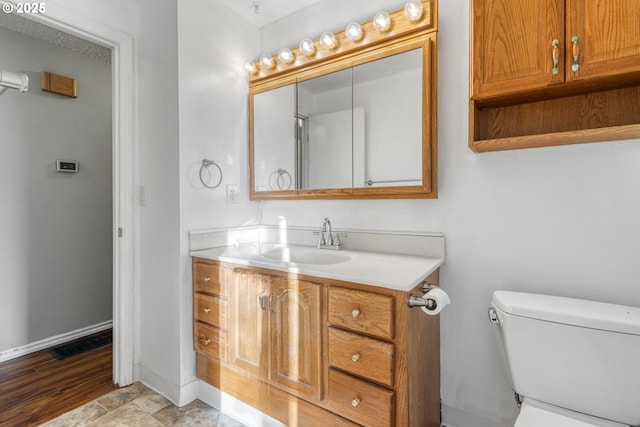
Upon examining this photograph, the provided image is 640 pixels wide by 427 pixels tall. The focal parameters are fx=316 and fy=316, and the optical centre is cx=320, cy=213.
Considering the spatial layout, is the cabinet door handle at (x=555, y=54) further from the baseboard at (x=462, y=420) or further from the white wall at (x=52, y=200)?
the white wall at (x=52, y=200)

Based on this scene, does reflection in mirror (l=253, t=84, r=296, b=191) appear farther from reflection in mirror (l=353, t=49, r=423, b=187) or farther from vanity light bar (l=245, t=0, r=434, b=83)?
reflection in mirror (l=353, t=49, r=423, b=187)

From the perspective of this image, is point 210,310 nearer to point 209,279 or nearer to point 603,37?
point 209,279

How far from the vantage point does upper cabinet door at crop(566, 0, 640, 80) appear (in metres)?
1.00

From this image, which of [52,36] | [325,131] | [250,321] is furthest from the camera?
[52,36]

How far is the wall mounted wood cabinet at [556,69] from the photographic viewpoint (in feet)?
3.38

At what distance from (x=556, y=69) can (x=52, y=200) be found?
3.20 metres

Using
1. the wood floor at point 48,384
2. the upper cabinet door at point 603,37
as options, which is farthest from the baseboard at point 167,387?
the upper cabinet door at point 603,37

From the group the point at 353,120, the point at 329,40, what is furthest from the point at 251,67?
the point at 353,120

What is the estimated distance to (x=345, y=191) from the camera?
178cm

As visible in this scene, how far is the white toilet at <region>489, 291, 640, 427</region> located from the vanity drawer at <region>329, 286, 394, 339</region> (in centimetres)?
44

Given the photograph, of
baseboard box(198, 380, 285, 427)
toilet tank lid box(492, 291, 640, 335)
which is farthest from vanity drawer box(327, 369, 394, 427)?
toilet tank lid box(492, 291, 640, 335)

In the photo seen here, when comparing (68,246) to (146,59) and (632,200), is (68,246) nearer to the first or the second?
(146,59)

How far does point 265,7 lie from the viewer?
78.7 inches

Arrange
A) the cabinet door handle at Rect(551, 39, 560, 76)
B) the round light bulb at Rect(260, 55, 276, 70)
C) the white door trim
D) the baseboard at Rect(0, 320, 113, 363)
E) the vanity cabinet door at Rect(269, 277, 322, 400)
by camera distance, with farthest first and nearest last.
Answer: the baseboard at Rect(0, 320, 113, 363) < the round light bulb at Rect(260, 55, 276, 70) < the white door trim < the vanity cabinet door at Rect(269, 277, 322, 400) < the cabinet door handle at Rect(551, 39, 560, 76)
